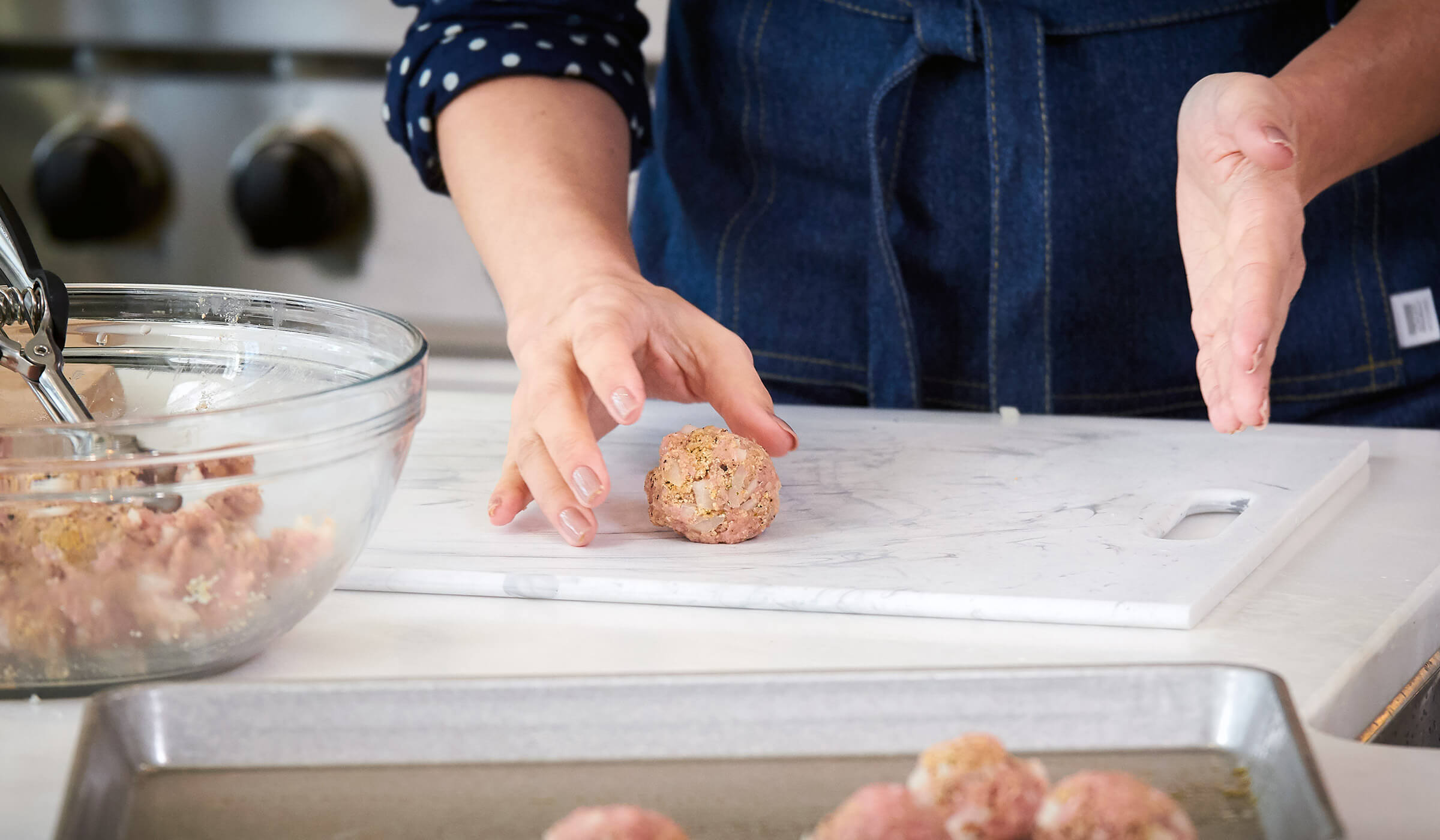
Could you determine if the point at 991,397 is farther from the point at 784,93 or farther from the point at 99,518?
the point at 99,518

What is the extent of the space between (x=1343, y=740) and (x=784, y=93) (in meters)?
0.77

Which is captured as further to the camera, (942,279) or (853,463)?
(942,279)

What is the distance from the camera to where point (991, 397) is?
1.12 metres

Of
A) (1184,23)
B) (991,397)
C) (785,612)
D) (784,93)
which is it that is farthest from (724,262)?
(785,612)

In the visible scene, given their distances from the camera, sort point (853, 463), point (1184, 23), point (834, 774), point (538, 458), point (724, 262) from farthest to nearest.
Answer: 1. point (724, 262)
2. point (1184, 23)
3. point (853, 463)
4. point (538, 458)
5. point (834, 774)

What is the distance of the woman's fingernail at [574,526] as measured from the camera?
0.70 m

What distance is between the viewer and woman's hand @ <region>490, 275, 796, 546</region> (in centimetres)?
72

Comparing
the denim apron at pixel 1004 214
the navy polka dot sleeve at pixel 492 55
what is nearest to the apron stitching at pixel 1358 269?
the denim apron at pixel 1004 214

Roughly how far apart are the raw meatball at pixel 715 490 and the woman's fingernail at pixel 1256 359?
267mm

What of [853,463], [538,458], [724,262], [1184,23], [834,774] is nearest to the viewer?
[834,774]

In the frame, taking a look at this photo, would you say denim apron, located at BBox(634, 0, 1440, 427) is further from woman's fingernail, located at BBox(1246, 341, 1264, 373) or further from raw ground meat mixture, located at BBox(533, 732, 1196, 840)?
raw ground meat mixture, located at BBox(533, 732, 1196, 840)

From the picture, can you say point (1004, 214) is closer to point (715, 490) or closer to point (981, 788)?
point (715, 490)

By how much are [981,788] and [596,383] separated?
15.8 inches

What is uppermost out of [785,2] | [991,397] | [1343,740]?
[785,2]
